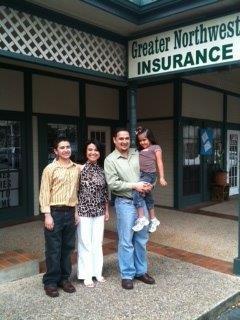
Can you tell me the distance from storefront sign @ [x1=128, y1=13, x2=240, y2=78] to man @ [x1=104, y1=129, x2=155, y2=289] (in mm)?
1720

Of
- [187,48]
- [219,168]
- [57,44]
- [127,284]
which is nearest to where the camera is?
[127,284]

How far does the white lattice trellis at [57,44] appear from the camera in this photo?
4434 millimetres

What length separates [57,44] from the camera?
16.2 feet

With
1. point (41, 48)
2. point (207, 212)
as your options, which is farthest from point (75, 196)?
point (207, 212)

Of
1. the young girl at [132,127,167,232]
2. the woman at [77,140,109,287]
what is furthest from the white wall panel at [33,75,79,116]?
the woman at [77,140,109,287]

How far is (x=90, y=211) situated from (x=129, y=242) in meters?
0.55

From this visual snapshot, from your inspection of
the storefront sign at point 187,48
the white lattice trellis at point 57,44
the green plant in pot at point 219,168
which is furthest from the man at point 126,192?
the green plant in pot at point 219,168

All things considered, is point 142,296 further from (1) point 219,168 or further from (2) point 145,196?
(1) point 219,168

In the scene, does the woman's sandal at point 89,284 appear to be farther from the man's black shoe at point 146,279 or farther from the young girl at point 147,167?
the young girl at point 147,167

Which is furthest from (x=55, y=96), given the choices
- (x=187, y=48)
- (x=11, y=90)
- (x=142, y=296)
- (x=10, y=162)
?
(x=142, y=296)

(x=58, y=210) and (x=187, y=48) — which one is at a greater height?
(x=187, y=48)

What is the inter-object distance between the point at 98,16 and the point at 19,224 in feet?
13.5

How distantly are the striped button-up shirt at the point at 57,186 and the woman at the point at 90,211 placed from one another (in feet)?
0.45

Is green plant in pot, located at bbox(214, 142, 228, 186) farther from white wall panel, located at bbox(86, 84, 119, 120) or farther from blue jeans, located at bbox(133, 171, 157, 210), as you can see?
blue jeans, located at bbox(133, 171, 157, 210)
